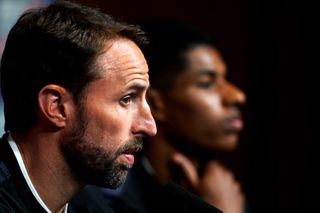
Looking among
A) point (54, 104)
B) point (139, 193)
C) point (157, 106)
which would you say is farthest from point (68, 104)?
point (157, 106)

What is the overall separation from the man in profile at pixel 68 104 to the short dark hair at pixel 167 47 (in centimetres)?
83

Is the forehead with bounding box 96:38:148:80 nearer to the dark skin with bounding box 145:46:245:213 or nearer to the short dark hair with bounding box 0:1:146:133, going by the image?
the short dark hair with bounding box 0:1:146:133

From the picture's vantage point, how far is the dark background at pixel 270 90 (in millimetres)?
2918

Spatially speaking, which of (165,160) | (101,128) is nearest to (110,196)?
(165,160)

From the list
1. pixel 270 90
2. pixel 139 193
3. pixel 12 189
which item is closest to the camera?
pixel 12 189

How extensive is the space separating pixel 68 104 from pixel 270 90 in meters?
1.62

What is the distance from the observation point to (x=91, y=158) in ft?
4.85

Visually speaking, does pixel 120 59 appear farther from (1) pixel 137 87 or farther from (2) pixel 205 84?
(2) pixel 205 84

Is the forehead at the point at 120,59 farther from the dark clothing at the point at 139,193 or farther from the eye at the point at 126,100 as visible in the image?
the dark clothing at the point at 139,193

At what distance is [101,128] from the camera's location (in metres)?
1.48

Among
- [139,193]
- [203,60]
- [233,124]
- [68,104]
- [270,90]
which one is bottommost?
[270,90]

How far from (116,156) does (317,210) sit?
1.60m

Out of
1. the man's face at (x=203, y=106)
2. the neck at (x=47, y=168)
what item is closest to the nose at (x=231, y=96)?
the man's face at (x=203, y=106)

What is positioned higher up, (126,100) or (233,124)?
(126,100)
